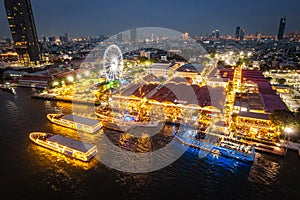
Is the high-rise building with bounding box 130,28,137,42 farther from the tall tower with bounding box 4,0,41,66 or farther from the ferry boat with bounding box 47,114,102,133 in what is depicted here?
the ferry boat with bounding box 47,114,102,133

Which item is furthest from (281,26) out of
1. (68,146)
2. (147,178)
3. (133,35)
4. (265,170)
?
(68,146)

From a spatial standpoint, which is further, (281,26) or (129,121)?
(281,26)

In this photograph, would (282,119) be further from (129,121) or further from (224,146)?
(129,121)

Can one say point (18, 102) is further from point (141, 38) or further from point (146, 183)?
point (141, 38)

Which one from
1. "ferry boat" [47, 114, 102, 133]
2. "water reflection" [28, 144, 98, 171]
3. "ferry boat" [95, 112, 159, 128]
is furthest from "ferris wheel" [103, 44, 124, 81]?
"water reflection" [28, 144, 98, 171]

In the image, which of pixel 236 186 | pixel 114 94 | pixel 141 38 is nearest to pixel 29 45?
pixel 114 94

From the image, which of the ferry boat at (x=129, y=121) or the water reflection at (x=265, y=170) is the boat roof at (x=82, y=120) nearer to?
the ferry boat at (x=129, y=121)

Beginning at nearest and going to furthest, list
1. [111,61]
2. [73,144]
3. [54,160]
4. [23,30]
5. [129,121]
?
[54,160] < [73,144] < [129,121] < [111,61] < [23,30]
